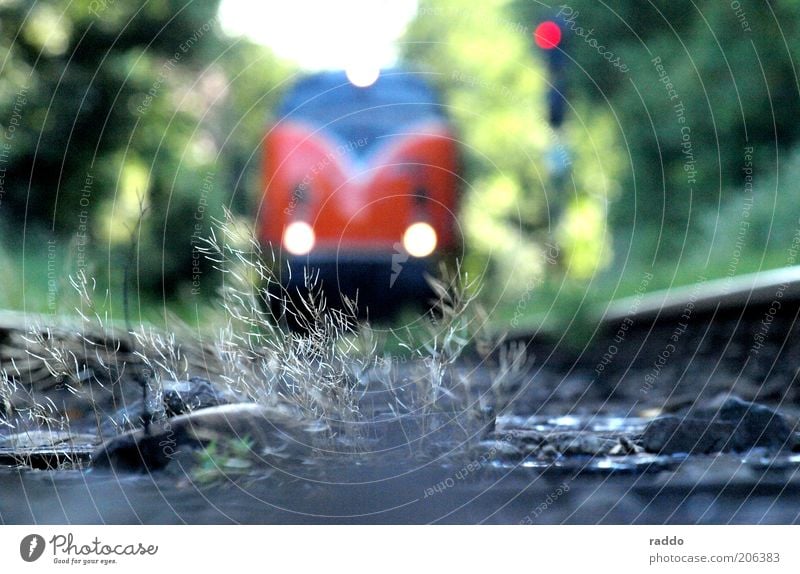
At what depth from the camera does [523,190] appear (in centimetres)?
644

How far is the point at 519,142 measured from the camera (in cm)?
632

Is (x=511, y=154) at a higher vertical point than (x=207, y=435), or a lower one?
higher

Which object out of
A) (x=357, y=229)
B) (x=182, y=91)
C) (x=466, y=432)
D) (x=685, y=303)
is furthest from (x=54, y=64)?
(x=685, y=303)

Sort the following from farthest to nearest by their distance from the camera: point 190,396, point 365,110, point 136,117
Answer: point 136,117 < point 365,110 < point 190,396

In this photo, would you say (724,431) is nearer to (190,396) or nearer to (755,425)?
(755,425)

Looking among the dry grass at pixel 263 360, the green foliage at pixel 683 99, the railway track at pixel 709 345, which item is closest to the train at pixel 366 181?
the dry grass at pixel 263 360

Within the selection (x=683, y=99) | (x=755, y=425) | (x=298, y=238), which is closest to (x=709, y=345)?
(x=755, y=425)

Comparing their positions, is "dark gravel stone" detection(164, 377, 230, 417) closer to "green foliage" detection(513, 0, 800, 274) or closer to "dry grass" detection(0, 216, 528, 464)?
"dry grass" detection(0, 216, 528, 464)

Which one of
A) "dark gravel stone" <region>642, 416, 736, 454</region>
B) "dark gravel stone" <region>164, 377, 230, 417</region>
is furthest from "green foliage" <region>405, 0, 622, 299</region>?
"dark gravel stone" <region>164, 377, 230, 417</region>

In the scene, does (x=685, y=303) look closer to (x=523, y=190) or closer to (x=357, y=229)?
(x=357, y=229)

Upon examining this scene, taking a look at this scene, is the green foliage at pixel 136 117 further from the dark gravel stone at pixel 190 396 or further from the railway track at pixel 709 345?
the railway track at pixel 709 345

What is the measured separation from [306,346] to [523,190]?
11.2 feet

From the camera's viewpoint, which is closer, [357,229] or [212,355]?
[212,355]

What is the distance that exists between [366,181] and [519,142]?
1.62 meters
